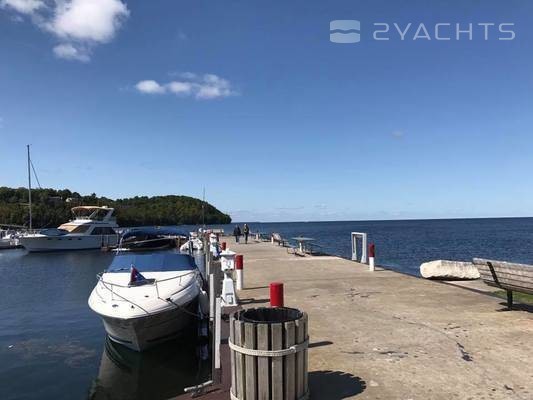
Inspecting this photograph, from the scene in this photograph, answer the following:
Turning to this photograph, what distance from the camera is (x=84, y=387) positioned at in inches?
376

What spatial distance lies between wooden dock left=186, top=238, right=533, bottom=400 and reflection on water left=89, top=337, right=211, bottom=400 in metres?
1.77

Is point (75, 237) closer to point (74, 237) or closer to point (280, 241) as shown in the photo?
point (74, 237)

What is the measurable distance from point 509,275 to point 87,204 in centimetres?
13199

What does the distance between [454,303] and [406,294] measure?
5.02 ft

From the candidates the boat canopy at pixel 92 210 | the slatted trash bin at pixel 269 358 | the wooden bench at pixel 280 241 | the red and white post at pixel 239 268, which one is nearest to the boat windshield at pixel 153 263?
the red and white post at pixel 239 268

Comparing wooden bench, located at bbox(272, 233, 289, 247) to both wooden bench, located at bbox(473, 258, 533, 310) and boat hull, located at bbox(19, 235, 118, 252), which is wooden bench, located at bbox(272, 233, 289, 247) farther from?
boat hull, located at bbox(19, 235, 118, 252)

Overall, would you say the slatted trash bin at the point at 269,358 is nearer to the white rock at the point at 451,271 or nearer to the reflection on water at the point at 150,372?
the reflection on water at the point at 150,372

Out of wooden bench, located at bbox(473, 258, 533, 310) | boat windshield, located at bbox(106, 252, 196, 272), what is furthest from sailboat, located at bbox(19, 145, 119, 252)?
wooden bench, located at bbox(473, 258, 533, 310)

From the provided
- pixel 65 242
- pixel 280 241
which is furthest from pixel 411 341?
pixel 65 242

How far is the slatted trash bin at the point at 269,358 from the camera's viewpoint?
4.71 metres

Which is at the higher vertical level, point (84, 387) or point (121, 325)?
point (121, 325)

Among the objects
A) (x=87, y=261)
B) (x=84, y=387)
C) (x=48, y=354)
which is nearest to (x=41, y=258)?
(x=87, y=261)

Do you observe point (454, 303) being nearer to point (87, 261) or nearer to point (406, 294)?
point (406, 294)

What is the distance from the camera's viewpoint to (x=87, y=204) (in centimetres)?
12950
